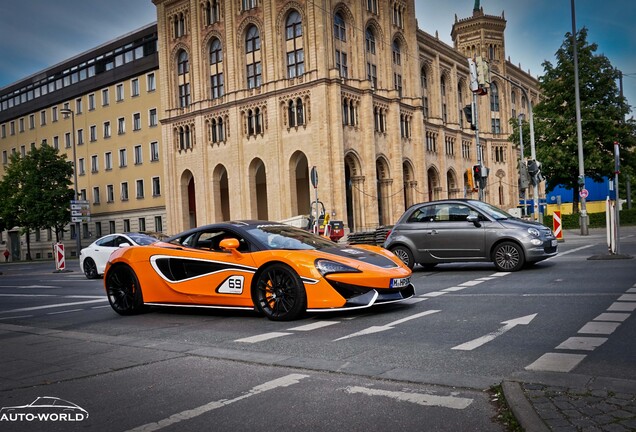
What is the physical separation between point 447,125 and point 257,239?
211ft

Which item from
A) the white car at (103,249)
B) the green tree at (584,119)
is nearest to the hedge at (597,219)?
the green tree at (584,119)

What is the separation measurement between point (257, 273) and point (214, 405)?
4.13 meters

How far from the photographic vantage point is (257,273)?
8477 mm

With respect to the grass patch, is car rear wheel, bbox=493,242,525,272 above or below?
above

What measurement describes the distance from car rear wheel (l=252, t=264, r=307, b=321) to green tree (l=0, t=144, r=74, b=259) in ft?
183

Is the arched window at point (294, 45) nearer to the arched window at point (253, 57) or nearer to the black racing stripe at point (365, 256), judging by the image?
the arched window at point (253, 57)

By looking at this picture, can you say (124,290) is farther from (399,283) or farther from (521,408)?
(521,408)

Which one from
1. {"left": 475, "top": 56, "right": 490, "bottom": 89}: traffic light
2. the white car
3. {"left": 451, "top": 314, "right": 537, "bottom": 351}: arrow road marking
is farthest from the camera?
{"left": 475, "top": 56, "right": 490, "bottom": 89}: traffic light

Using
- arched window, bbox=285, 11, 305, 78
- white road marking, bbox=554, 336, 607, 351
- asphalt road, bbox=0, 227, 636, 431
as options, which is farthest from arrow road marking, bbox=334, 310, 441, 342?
arched window, bbox=285, 11, 305, 78

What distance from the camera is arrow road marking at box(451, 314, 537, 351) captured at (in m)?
6.02

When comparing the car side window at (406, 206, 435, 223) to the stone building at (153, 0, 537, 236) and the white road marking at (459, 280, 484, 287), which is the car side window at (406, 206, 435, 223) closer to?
the white road marking at (459, 280, 484, 287)

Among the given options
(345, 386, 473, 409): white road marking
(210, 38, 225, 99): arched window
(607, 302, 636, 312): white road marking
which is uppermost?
(210, 38, 225, 99): arched window

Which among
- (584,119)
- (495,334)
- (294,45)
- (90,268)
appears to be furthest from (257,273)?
(294,45)

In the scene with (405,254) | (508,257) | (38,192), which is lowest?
(508,257)
